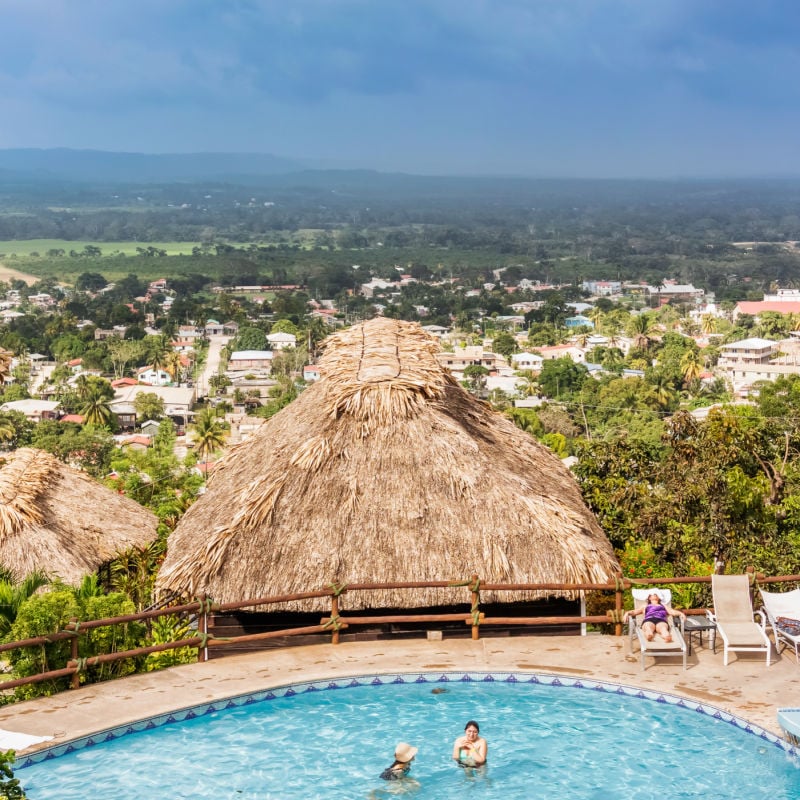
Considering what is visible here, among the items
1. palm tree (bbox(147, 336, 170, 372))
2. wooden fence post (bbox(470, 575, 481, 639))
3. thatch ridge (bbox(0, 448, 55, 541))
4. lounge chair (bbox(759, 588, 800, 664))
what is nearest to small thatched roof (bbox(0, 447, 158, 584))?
thatch ridge (bbox(0, 448, 55, 541))

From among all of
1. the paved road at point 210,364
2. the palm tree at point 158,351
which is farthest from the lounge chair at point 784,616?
the palm tree at point 158,351

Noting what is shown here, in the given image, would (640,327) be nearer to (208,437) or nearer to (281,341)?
(281,341)

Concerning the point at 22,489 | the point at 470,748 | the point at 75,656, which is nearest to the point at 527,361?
the point at 22,489

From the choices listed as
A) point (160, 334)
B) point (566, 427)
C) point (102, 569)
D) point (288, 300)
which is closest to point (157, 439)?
point (566, 427)

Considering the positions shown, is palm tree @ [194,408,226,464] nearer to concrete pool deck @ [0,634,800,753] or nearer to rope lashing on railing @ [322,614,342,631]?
rope lashing on railing @ [322,614,342,631]

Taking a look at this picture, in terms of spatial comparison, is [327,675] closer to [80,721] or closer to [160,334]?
[80,721]

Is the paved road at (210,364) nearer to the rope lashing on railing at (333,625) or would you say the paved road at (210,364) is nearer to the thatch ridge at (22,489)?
the thatch ridge at (22,489)
